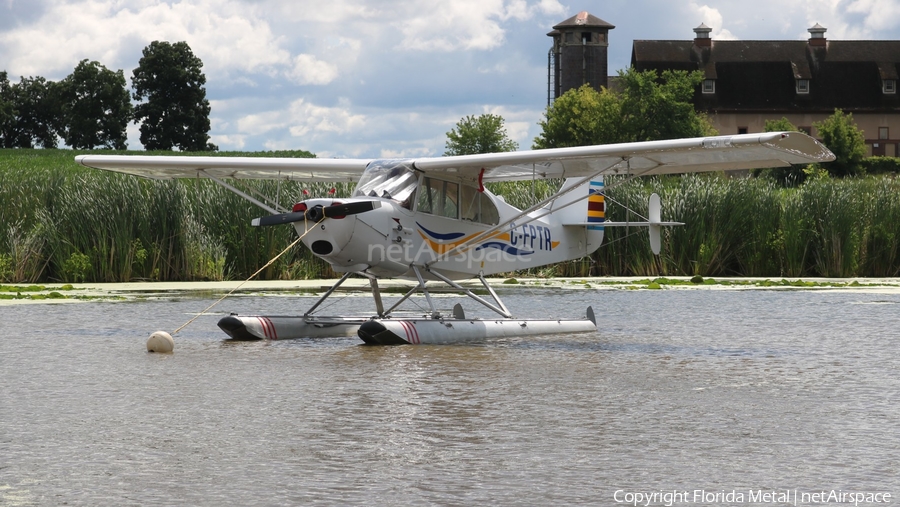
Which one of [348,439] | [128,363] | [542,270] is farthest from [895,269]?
[348,439]

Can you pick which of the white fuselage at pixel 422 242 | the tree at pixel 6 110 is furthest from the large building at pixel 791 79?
the white fuselage at pixel 422 242

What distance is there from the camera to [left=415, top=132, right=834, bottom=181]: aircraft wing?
35.7 feet

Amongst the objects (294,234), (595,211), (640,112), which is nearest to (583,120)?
(640,112)

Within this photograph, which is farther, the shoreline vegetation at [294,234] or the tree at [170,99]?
the tree at [170,99]

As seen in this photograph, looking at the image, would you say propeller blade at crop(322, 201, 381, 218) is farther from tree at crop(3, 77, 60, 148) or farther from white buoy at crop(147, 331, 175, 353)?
tree at crop(3, 77, 60, 148)

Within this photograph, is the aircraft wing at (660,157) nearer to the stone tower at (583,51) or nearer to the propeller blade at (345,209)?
the propeller blade at (345,209)

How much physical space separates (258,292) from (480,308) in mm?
4080

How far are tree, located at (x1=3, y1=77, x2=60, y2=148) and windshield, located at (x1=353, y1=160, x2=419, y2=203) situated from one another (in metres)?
84.7

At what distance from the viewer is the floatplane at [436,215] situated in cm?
1116

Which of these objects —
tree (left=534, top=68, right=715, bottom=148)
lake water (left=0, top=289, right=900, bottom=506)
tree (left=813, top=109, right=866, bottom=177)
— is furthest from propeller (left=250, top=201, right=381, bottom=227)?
tree (left=534, top=68, right=715, bottom=148)

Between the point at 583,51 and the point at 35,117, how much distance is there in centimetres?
4354

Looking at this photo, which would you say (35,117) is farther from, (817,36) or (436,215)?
(436,215)

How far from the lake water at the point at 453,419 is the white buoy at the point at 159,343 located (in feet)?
0.52

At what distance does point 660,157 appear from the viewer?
12.2 m
